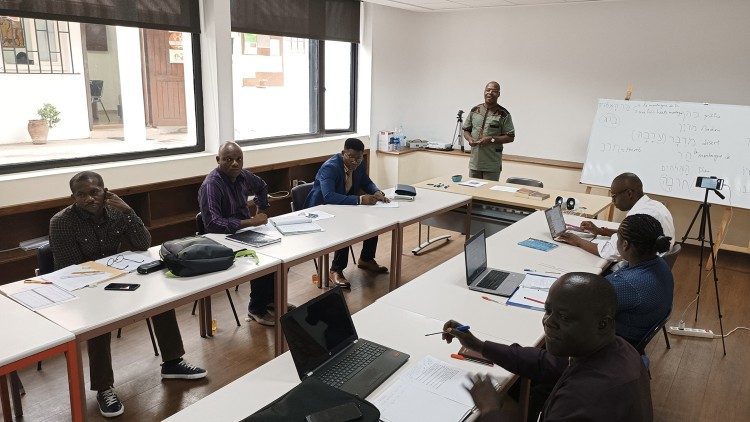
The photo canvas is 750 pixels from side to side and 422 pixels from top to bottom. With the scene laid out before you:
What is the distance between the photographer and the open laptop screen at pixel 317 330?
1836mm

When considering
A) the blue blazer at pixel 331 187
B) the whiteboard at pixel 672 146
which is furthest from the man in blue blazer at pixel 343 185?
the whiteboard at pixel 672 146

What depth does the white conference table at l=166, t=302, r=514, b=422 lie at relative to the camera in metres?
1.71

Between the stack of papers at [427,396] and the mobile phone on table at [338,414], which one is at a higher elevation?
the mobile phone on table at [338,414]

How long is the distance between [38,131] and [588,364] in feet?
14.3

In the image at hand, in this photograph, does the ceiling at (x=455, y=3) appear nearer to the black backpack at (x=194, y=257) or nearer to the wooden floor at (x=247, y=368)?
the wooden floor at (x=247, y=368)

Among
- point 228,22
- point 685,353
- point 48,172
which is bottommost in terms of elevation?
point 685,353

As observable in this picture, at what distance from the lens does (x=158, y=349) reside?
11.2 ft

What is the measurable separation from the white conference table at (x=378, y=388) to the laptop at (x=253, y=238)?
3.52 ft

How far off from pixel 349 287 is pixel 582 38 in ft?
13.8

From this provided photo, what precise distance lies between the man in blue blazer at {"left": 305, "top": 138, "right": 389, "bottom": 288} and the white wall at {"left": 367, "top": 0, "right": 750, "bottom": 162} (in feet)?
8.81

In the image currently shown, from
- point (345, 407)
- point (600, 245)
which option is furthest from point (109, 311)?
point (600, 245)

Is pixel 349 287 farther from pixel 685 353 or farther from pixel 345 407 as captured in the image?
pixel 345 407

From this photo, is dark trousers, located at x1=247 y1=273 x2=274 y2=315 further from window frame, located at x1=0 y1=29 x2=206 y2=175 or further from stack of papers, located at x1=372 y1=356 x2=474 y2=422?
stack of papers, located at x1=372 y1=356 x2=474 y2=422

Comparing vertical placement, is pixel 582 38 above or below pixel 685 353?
above
